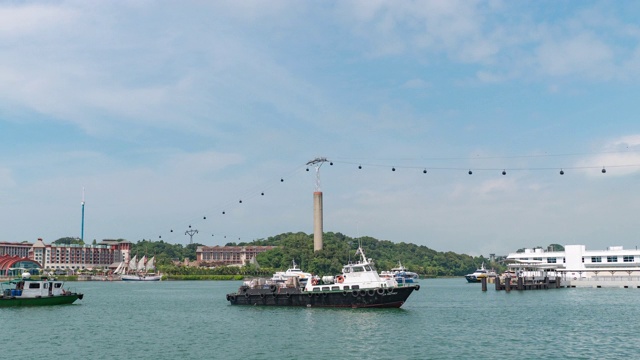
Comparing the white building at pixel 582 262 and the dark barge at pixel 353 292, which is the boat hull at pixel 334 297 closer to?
the dark barge at pixel 353 292

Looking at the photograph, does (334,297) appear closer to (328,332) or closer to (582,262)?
(328,332)

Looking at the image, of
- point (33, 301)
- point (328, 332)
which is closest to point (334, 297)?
point (328, 332)

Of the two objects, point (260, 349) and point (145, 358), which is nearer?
point (145, 358)

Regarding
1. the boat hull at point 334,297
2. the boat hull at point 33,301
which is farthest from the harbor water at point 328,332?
the boat hull at point 33,301

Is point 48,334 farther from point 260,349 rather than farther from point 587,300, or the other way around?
point 587,300

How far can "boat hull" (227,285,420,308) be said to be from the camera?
247 feet

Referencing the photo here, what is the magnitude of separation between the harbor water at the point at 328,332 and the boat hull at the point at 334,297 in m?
1.46

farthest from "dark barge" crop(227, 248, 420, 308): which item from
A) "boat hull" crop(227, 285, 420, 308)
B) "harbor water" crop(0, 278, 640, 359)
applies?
"harbor water" crop(0, 278, 640, 359)

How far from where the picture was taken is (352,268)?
7825 centimetres

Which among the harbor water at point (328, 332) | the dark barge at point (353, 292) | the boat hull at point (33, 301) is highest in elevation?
the dark barge at point (353, 292)

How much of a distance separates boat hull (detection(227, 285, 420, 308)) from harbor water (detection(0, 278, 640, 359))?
1.46 m

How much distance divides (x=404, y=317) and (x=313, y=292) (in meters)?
15.0

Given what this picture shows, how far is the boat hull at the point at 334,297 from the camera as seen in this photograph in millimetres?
75250

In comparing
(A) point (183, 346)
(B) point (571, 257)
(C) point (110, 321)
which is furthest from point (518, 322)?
(B) point (571, 257)
